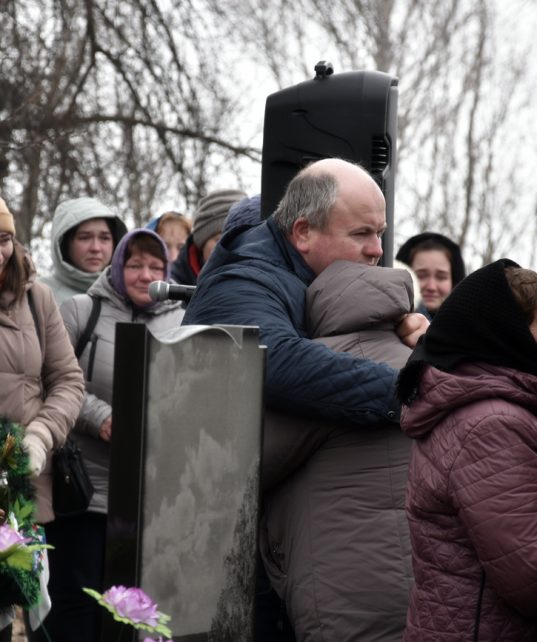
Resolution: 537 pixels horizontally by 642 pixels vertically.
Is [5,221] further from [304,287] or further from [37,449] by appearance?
[304,287]

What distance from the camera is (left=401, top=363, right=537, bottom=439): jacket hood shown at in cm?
291

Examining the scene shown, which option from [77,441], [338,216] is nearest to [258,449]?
[338,216]

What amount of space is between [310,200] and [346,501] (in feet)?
2.67

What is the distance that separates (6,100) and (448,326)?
562cm

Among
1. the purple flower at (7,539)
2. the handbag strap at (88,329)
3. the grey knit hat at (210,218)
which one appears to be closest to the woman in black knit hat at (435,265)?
the grey knit hat at (210,218)

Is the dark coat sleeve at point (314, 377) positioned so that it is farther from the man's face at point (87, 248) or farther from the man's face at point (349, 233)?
the man's face at point (87, 248)

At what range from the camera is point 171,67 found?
899cm

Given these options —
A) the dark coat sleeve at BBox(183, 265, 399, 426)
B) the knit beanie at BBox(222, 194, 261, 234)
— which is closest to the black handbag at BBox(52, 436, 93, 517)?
the knit beanie at BBox(222, 194, 261, 234)

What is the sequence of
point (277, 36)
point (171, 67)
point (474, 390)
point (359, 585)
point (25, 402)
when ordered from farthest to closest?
point (277, 36) → point (171, 67) → point (25, 402) → point (359, 585) → point (474, 390)

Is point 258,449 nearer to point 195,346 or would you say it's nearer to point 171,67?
point 195,346

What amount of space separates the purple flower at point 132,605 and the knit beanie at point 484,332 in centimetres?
96

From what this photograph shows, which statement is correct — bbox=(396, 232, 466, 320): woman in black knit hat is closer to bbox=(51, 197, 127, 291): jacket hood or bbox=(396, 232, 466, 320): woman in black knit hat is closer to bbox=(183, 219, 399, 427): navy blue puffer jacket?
bbox=(51, 197, 127, 291): jacket hood

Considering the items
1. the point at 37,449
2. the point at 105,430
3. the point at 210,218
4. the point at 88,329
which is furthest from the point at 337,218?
the point at 210,218

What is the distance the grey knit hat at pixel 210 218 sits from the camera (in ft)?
20.8
